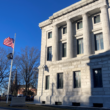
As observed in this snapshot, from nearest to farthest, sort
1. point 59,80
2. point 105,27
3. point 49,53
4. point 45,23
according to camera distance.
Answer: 1. point 105,27
2. point 59,80
3. point 49,53
4. point 45,23

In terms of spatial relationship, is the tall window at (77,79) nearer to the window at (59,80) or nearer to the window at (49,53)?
the window at (59,80)

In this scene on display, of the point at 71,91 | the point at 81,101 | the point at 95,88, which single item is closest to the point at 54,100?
the point at 71,91

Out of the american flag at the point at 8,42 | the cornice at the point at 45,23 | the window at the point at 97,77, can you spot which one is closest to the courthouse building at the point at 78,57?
the window at the point at 97,77

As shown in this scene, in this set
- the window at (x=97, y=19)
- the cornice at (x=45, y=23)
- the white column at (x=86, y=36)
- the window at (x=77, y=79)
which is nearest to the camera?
the window at (x=77, y=79)

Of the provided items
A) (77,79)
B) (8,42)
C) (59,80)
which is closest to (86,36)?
(77,79)

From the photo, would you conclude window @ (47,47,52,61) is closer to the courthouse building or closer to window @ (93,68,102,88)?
the courthouse building

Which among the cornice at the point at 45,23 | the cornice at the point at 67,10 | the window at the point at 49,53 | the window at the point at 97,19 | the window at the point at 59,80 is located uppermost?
the cornice at the point at 67,10

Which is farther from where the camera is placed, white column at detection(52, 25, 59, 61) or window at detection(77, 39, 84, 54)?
white column at detection(52, 25, 59, 61)

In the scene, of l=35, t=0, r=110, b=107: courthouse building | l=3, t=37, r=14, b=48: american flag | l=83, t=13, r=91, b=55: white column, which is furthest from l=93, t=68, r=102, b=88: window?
l=3, t=37, r=14, b=48: american flag

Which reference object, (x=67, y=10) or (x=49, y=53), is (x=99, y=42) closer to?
(x=67, y=10)

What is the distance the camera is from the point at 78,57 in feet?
72.6

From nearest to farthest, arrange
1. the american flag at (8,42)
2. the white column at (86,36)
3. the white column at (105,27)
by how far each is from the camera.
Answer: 1. the white column at (105,27)
2. the white column at (86,36)
3. the american flag at (8,42)

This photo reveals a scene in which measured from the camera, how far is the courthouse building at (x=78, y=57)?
64.2 feet

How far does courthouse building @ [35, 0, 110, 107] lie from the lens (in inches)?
770
